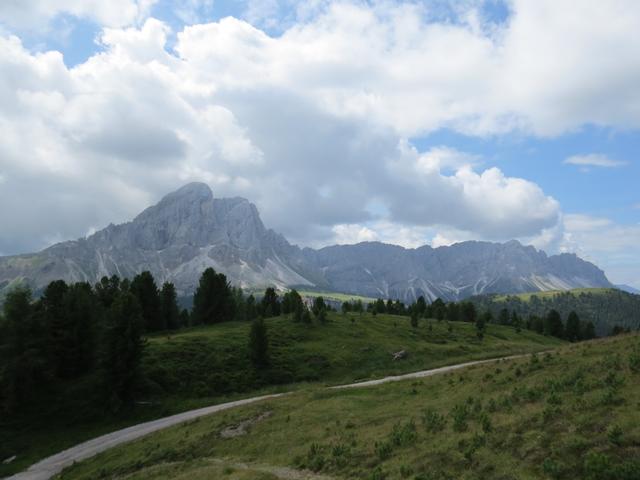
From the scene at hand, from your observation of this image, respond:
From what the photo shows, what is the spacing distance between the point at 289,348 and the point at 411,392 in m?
42.7

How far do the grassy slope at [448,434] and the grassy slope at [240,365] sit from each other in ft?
49.9

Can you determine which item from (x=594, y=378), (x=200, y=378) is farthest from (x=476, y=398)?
(x=200, y=378)

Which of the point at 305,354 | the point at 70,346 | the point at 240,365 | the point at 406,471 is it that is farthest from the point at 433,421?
the point at 70,346

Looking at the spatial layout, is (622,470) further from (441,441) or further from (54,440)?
(54,440)

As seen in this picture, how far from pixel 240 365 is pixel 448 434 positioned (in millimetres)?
→ 53653

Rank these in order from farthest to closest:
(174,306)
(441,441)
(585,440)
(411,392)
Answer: (174,306)
(411,392)
(441,441)
(585,440)

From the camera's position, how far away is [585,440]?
15.3 meters

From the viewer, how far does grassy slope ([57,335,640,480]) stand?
15.4 meters

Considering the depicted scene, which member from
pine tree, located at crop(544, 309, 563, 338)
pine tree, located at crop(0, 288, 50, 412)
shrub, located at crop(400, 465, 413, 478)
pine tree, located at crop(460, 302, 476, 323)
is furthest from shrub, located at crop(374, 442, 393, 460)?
pine tree, located at crop(544, 309, 563, 338)

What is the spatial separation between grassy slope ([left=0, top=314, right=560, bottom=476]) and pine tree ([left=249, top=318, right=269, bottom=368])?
187 cm


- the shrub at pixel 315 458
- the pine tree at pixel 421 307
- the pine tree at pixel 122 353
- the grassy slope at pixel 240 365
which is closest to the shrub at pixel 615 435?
the shrub at pixel 315 458

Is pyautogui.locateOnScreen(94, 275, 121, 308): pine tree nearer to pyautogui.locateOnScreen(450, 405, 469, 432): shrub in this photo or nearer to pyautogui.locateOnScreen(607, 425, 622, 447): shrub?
pyautogui.locateOnScreen(450, 405, 469, 432): shrub

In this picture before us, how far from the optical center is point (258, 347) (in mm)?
69125

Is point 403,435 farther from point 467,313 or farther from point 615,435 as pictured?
point 467,313
